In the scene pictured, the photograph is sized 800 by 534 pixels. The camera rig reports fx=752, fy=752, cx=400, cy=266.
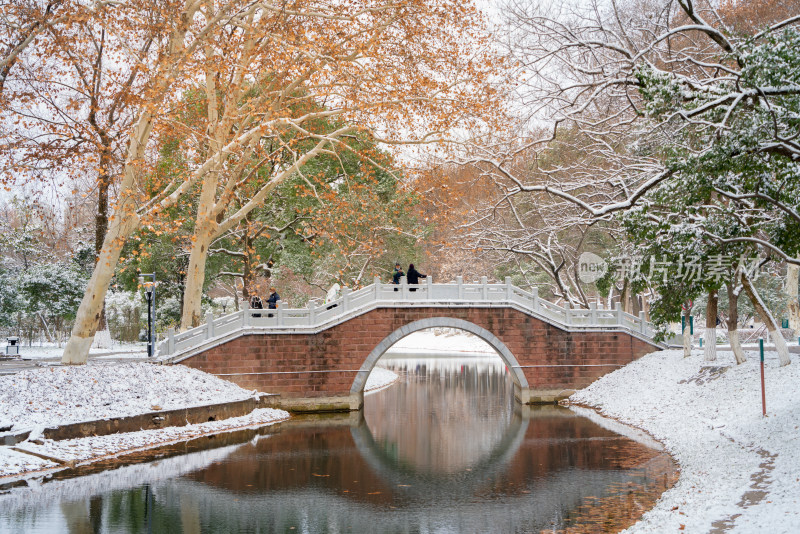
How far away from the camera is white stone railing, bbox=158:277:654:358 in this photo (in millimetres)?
20641

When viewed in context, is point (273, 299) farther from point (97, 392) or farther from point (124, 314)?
point (124, 314)

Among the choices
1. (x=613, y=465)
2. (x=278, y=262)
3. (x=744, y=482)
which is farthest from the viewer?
(x=278, y=262)

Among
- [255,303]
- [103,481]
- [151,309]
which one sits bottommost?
[103,481]

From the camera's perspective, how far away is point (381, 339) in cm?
2147

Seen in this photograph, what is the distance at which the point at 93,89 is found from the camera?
1522cm

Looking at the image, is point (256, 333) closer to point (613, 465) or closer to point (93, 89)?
point (93, 89)

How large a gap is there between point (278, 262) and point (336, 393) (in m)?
7.04

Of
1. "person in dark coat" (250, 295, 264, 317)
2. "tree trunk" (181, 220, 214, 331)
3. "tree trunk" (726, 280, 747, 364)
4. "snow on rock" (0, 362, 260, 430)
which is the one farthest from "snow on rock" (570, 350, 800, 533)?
"tree trunk" (181, 220, 214, 331)

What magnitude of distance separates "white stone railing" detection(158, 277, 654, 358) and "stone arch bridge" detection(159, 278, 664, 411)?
0.09ft

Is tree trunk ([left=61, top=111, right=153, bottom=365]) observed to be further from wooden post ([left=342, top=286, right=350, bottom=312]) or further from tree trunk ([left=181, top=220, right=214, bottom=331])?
wooden post ([left=342, top=286, right=350, bottom=312])

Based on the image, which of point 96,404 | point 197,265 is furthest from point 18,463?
point 197,265

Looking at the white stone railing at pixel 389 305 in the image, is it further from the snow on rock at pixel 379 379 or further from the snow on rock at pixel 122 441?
the snow on rock at pixel 379 379

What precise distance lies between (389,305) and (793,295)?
1402 cm

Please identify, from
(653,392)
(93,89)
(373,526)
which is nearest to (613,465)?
(373,526)
